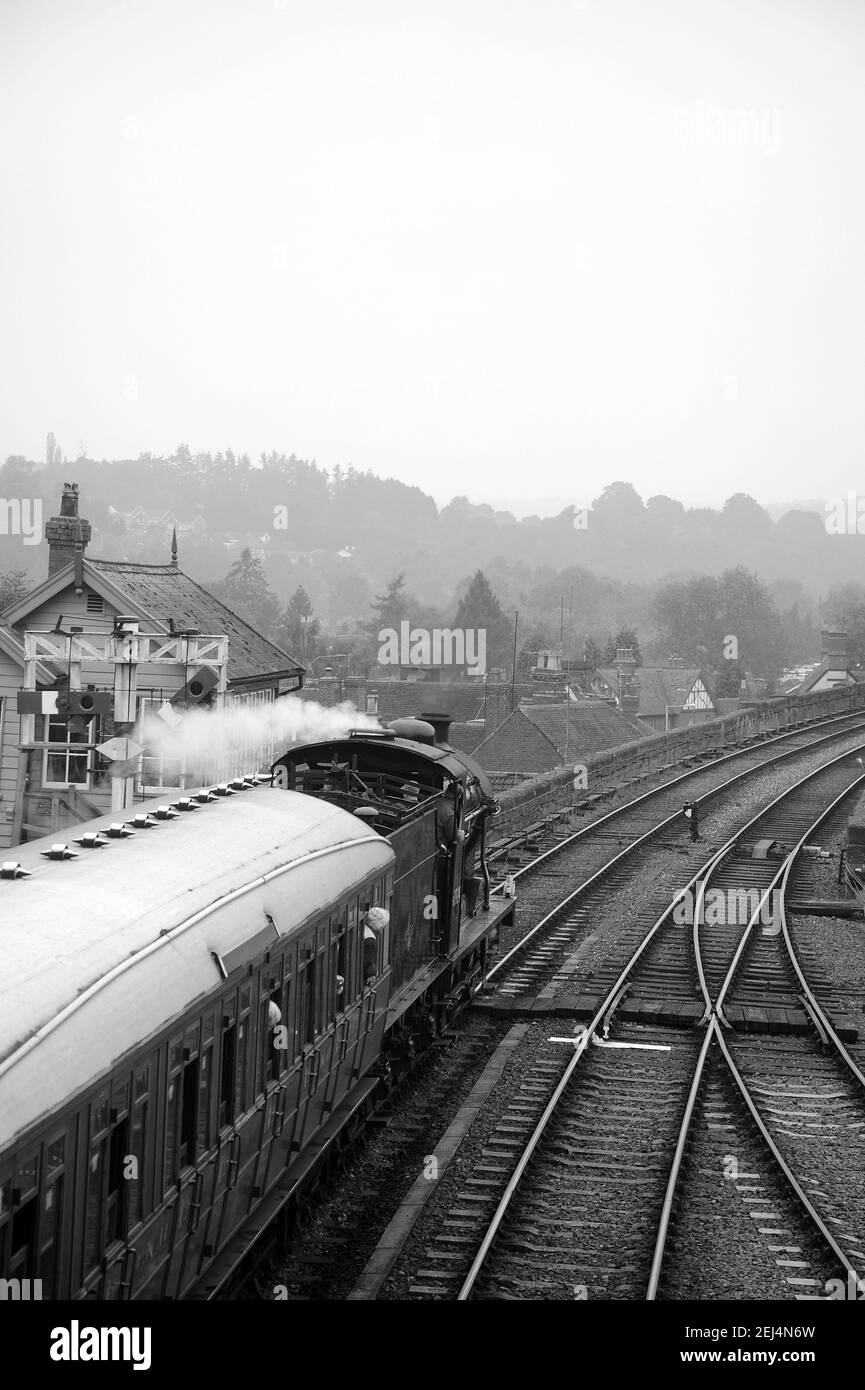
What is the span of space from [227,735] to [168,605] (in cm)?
482

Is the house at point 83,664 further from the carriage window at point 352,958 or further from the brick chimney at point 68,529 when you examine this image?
the carriage window at point 352,958

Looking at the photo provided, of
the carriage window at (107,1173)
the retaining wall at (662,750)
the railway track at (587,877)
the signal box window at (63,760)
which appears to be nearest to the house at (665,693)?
the retaining wall at (662,750)

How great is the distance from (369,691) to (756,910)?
33341 millimetres

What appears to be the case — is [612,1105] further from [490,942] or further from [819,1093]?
[490,942]

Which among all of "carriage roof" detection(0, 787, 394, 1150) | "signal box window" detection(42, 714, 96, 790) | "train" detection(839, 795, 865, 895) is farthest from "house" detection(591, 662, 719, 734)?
"carriage roof" detection(0, 787, 394, 1150)

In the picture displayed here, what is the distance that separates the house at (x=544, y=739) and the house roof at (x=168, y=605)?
1674 cm

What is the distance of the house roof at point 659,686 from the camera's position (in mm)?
74188

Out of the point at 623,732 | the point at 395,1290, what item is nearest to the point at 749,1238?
the point at 395,1290

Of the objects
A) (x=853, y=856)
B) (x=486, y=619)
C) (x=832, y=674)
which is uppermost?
(x=486, y=619)

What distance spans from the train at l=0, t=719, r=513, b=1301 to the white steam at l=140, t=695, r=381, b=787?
7.14 meters

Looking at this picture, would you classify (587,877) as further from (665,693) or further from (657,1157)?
(665,693)

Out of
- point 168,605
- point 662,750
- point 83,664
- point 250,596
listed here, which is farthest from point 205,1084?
point 250,596

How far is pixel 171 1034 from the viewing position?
23.5ft

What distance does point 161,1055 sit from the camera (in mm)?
7086
